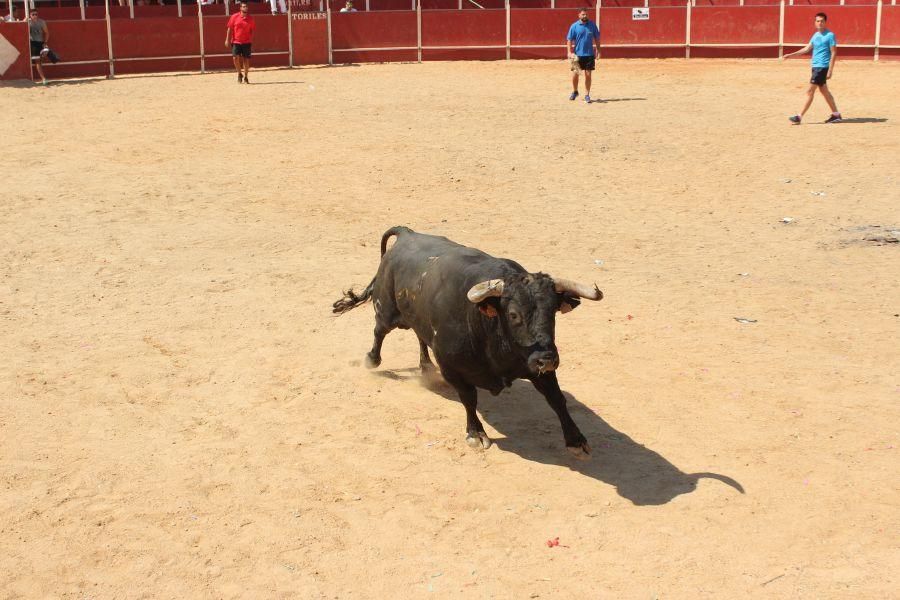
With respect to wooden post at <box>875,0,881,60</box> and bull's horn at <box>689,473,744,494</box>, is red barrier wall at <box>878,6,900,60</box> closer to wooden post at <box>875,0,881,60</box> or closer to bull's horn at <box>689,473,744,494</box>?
wooden post at <box>875,0,881,60</box>

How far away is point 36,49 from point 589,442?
2226cm

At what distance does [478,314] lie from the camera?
752 centimetres

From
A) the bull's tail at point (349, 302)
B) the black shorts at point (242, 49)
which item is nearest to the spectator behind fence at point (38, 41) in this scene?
the black shorts at point (242, 49)

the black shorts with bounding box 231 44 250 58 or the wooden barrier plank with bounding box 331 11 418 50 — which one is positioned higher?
the wooden barrier plank with bounding box 331 11 418 50

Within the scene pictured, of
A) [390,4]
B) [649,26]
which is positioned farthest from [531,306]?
[390,4]

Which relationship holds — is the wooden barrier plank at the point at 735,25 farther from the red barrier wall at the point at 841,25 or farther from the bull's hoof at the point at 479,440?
the bull's hoof at the point at 479,440

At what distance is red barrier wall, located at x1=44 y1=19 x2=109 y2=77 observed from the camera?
27.1m

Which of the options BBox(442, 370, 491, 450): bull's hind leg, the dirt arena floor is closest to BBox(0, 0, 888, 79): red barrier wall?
the dirt arena floor

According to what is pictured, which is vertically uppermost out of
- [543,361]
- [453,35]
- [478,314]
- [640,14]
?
[640,14]

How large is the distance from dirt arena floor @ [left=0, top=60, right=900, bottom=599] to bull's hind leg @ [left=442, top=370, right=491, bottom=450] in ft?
0.62

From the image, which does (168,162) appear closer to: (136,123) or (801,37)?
(136,123)

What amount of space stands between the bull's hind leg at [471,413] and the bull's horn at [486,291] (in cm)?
87

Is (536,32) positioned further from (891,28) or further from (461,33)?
(891,28)

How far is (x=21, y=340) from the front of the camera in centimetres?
999
